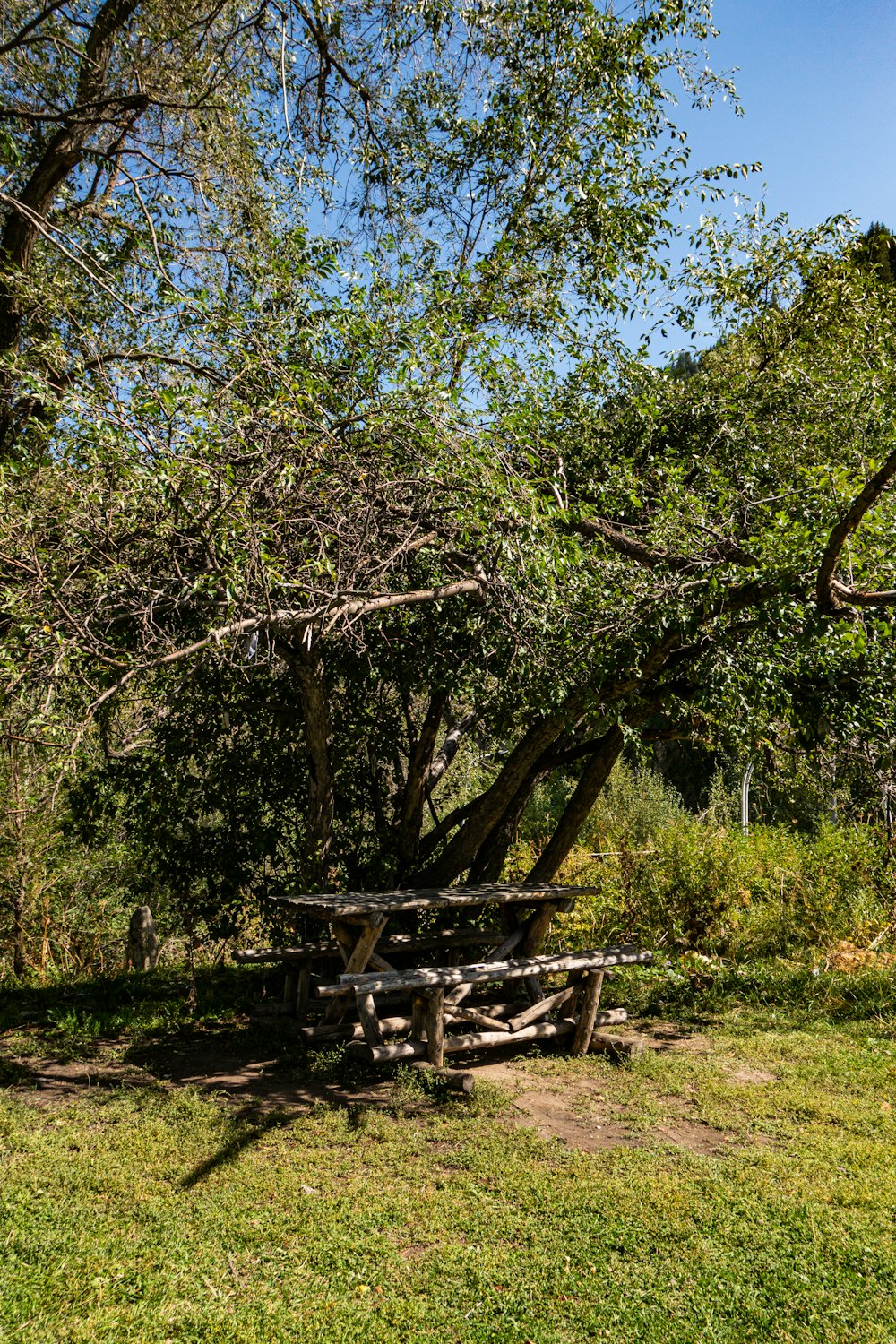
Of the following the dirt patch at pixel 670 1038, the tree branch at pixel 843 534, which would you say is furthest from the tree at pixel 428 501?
the dirt patch at pixel 670 1038

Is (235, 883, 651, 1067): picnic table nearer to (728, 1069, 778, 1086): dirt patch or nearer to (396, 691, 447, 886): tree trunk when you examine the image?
(396, 691, 447, 886): tree trunk

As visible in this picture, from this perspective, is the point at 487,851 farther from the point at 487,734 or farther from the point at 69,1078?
the point at 69,1078

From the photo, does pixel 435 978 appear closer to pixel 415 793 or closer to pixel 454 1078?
pixel 454 1078

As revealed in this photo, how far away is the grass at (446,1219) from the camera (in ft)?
10.7

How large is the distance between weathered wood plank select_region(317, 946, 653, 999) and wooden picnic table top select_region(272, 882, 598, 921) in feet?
1.38

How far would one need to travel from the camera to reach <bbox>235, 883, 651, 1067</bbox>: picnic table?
5980 mm

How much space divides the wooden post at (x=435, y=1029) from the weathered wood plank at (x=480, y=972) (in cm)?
8

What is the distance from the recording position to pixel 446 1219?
3.98 meters

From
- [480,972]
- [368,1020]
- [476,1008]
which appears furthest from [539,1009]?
[368,1020]

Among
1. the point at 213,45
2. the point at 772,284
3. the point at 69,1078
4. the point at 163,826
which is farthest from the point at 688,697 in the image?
the point at 213,45

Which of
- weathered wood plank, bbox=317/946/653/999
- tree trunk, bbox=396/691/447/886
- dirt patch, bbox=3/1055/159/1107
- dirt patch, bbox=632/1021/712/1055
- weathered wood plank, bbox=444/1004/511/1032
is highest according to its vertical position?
tree trunk, bbox=396/691/447/886

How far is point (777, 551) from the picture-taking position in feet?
18.7

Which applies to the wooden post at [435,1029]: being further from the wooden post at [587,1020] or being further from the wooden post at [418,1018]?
the wooden post at [587,1020]

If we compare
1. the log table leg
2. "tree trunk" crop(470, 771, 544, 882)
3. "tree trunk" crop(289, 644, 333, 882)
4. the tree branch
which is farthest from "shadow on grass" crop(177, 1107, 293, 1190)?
the tree branch
